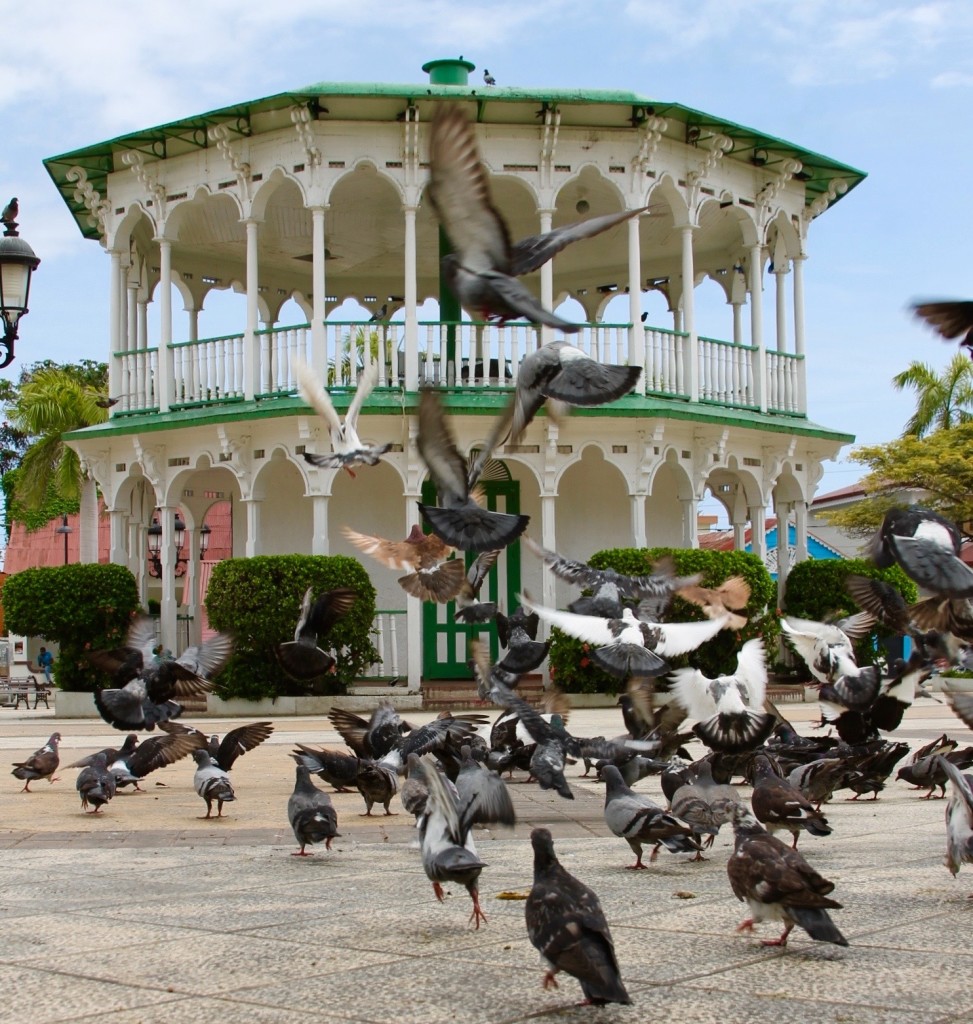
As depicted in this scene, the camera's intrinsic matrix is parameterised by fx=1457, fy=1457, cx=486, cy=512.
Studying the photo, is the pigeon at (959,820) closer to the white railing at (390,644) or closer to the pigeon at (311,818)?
the pigeon at (311,818)

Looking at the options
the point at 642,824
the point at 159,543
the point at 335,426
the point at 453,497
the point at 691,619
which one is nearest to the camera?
the point at 453,497

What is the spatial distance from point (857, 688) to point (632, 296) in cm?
1435

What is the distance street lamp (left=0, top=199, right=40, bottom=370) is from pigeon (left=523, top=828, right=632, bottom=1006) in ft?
36.6

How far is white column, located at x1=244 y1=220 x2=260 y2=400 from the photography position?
78.8 feet

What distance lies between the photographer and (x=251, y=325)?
79.6 feet

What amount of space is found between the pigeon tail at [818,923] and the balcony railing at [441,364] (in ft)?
56.3

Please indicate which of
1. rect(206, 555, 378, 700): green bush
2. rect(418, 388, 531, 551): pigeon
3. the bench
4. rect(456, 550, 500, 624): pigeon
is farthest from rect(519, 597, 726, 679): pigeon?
the bench

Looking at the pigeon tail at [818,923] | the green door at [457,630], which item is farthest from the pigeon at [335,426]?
the green door at [457,630]

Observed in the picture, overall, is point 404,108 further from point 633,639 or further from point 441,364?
point 633,639

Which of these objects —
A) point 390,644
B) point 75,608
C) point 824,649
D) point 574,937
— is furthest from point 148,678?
point 75,608

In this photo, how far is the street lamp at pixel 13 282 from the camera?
1456 centimetres

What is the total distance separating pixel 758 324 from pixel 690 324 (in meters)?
1.58

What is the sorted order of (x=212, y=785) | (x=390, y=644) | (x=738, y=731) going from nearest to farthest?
(x=738, y=731), (x=212, y=785), (x=390, y=644)

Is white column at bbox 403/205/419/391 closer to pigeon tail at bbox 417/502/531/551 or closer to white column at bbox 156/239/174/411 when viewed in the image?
white column at bbox 156/239/174/411
